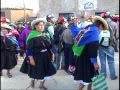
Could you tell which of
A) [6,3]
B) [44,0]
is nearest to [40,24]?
[44,0]

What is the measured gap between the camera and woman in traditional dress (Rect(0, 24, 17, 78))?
9008mm

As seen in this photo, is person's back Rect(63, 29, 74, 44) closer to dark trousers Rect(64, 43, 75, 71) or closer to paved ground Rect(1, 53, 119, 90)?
dark trousers Rect(64, 43, 75, 71)

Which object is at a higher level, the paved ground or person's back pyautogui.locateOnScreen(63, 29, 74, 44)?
person's back pyautogui.locateOnScreen(63, 29, 74, 44)

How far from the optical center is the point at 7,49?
9141 mm

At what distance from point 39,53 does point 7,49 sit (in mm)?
1909

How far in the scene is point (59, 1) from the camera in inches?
1286

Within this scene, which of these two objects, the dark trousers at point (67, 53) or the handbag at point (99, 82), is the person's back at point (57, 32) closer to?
the dark trousers at point (67, 53)

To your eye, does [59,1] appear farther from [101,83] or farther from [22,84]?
[101,83]

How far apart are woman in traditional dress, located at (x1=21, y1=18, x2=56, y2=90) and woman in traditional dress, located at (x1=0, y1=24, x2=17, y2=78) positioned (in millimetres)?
1601

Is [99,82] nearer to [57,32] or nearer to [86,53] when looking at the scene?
[86,53]

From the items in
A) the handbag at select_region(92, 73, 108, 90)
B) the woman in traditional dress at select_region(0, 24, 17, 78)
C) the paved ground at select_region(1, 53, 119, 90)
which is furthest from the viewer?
the woman in traditional dress at select_region(0, 24, 17, 78)

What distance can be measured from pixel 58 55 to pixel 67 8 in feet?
73.5

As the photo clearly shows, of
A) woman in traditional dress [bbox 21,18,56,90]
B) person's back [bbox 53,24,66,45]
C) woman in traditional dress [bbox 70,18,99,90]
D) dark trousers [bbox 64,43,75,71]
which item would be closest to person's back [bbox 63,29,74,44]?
dark trousers [bbox 64,43,75,71]

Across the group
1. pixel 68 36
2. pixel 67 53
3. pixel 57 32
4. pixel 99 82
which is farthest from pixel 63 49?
pixel 99 82
